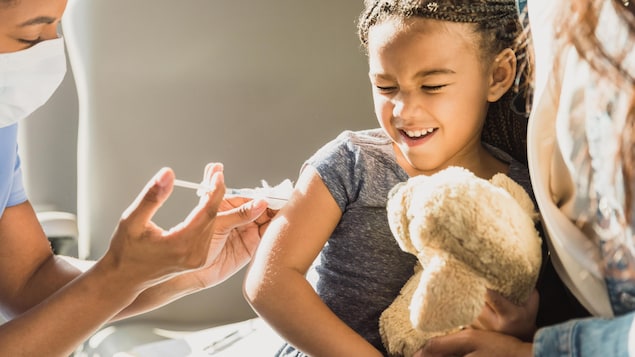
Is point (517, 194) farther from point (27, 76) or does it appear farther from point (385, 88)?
point (27, 76)

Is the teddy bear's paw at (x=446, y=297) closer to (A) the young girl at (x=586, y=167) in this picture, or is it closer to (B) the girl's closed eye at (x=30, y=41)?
(A) the young girl at (x=586, y=167)

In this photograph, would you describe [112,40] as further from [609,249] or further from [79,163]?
[609,249]

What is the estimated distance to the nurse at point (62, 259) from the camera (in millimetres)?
884

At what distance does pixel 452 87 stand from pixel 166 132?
2.25 feet

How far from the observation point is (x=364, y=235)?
98 cm

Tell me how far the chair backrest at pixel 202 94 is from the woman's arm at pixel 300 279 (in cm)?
51

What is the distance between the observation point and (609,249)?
2.53 ft

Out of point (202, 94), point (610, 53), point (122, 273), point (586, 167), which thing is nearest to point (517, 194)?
point (586, 167)

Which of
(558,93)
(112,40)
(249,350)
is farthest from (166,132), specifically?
(558,93)

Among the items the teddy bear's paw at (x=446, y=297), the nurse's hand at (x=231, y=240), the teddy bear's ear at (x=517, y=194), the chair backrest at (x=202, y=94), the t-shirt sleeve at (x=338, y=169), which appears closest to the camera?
the teddy bear's paw at (x=446, y=297)

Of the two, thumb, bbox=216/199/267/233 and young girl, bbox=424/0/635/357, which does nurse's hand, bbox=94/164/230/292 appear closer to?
thumb, bbox=216/199/267/233

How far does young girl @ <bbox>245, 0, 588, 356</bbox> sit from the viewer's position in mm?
898

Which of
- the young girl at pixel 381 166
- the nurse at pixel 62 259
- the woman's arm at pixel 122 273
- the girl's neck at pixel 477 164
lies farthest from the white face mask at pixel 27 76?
the girl's neck at pixel 477 164

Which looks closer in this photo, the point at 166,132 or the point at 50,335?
the point at 50,335
